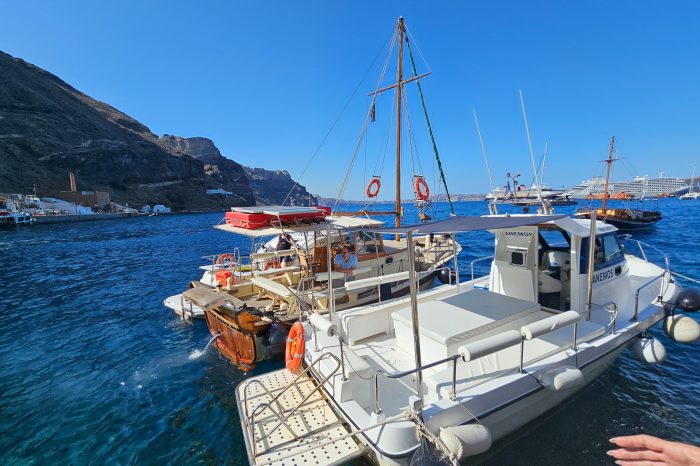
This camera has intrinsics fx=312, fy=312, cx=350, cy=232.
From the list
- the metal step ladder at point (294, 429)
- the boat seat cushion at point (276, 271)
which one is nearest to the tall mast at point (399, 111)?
the boat seat cushion at point (276, 271)

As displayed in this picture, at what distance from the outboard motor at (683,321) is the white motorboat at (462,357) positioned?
0.02m

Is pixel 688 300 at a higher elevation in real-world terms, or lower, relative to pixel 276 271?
lower

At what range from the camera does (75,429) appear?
6363 mm

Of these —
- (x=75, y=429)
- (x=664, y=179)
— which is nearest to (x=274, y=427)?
(x=75, y=429)

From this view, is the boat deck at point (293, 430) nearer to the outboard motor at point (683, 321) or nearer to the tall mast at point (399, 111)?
the outboard motor at point (683, 321)

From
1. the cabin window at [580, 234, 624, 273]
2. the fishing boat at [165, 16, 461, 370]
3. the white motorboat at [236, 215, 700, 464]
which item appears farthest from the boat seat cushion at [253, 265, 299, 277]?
the cabin window at [580, 234, 624, 273]

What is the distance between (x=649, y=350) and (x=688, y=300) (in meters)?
3.08

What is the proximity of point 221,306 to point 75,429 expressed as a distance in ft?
12.5

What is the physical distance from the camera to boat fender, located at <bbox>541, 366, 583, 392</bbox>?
470cm

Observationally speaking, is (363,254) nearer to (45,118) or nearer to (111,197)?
(111,197)

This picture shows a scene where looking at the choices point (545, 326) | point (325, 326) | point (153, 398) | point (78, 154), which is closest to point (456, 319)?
point (545, 326)

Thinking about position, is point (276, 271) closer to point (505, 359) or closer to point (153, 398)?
point (153, 398)

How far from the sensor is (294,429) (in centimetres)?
452

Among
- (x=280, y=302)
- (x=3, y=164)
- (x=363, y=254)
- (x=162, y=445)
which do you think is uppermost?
(x=3, y=164)
